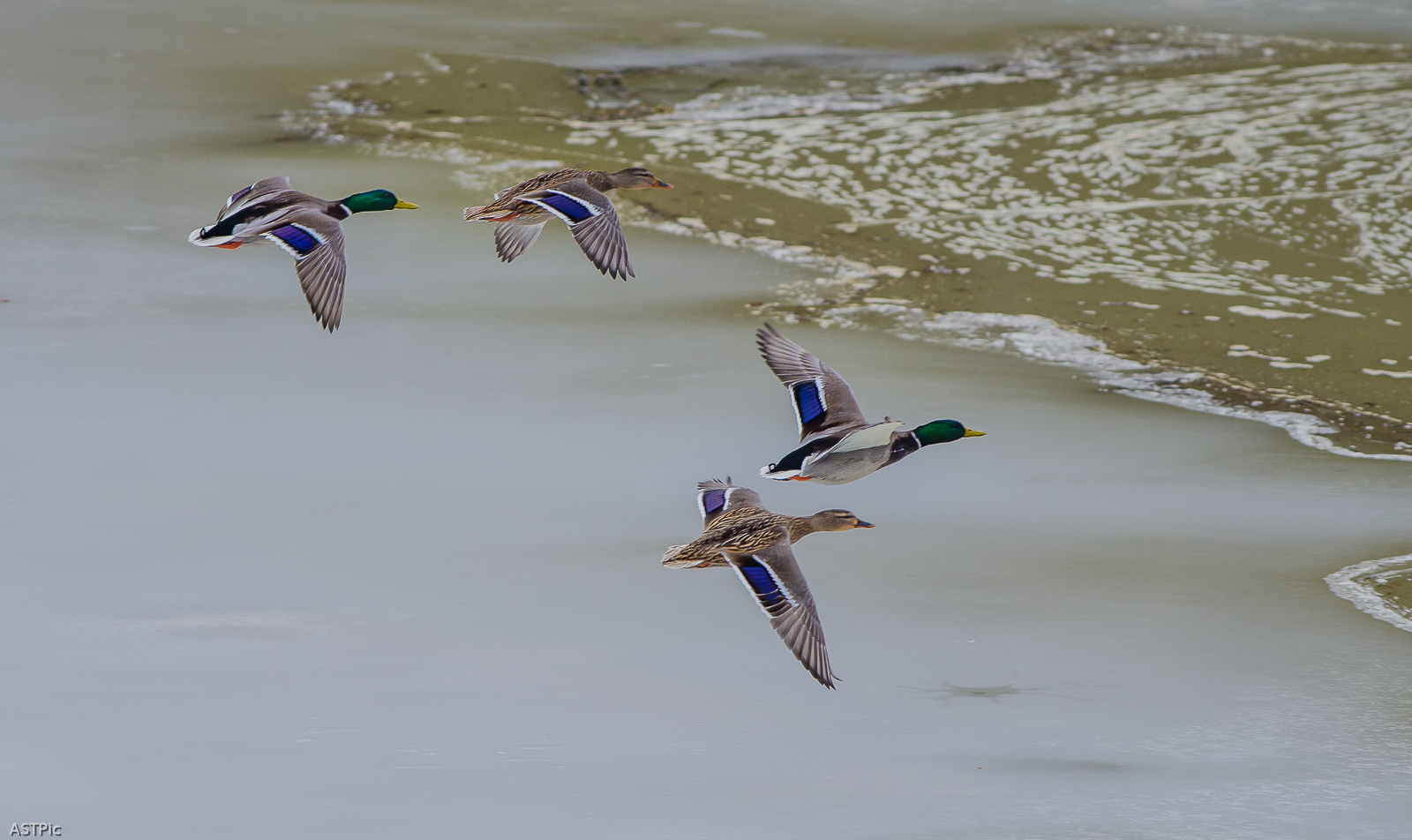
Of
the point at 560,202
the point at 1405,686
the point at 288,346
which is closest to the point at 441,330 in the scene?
the point at 288,346

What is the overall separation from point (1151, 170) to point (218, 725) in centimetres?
594

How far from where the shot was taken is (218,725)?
10.1 ft

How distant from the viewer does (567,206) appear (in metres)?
3.10

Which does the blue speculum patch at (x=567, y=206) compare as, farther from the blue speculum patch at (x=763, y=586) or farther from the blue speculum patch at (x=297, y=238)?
the blue speculum patch at (x=763, y=586)

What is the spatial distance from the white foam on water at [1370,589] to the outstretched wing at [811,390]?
1.52 m

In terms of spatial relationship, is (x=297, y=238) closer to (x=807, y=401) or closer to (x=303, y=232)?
(x=303, y=232)

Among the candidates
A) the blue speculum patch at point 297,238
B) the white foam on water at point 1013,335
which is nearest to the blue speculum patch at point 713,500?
the blue speculum patch at point 297,238

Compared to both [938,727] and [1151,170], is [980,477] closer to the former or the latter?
[938,727]

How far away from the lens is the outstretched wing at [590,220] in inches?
116

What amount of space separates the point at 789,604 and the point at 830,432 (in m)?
0.54

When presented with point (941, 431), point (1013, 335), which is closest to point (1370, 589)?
point (941, 431)

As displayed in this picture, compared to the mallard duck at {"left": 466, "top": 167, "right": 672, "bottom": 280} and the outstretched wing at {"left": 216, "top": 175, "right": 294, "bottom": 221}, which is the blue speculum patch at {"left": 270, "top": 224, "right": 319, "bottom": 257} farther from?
the mallard duck at {"left": 466, "top": 167, "right": 672, "bottom": 280}

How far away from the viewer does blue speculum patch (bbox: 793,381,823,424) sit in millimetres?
3240

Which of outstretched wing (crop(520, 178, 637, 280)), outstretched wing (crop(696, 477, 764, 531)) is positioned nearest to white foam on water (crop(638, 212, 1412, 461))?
outstretched wing (crop(696, 477, 764, 531))
